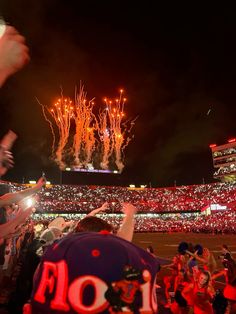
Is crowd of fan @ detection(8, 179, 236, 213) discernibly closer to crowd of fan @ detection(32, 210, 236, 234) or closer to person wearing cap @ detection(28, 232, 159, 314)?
crowd of fan @ detection(32, 210, 236, 234)

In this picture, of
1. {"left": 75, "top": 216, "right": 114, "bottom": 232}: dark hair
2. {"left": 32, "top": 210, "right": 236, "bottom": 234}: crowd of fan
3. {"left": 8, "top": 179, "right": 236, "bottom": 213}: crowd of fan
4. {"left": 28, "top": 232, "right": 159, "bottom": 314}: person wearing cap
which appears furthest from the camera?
{"left": 8, "top": 179, "right": 236, "bottom": 213}: crowd of fan

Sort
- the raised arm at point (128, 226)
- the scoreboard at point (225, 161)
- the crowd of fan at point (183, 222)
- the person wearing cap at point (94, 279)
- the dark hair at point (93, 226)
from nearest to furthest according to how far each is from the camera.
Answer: the person wearing cap at point (94, 279) → the dark hair at point (93, 226) → the raised arm at point (128, 226) → the crowd of fan at point (183, 222) → the scoreboard at point (225, 161)

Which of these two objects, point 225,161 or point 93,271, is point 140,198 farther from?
point 93,271

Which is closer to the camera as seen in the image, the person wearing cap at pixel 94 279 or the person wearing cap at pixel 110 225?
the person wearing cap at pixel 94 279

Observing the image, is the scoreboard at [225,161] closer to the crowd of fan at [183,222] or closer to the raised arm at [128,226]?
the crowd of fan at [183,222]

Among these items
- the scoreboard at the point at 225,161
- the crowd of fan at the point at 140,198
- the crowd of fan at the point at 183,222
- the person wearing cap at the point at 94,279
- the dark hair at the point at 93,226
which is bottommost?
the person wearing cap at the point at 94,279

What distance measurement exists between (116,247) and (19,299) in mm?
3335

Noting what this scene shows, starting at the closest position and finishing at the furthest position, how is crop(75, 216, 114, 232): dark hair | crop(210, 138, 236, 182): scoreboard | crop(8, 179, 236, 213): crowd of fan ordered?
crop(75, 216, 114, 232): dark hair → crop(8, 179, 236, 213): crowd of fan → crop(210, 138, 236, 182): scoreboard

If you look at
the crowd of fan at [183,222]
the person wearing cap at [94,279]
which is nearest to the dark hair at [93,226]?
the person wearing cap at [94,279]

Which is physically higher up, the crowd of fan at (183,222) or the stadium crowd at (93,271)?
the crowd of fan at (183,222)

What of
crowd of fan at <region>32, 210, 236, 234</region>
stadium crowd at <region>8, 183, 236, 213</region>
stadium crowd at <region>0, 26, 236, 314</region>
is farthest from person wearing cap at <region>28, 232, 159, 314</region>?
stadium crowd at <region>8, 183, 236, 213</region>

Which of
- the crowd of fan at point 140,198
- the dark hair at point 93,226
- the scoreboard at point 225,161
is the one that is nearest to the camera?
the dark hair at point 93,226

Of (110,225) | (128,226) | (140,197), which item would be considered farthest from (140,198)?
(110,225)

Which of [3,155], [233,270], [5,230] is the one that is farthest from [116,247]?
[233,270]
